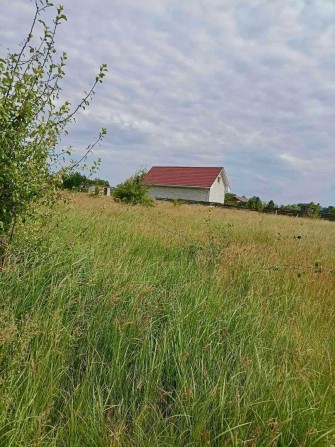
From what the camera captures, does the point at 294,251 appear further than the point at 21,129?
Yes

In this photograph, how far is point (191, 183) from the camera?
151ft

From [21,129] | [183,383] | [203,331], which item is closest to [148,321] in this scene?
[203,331]

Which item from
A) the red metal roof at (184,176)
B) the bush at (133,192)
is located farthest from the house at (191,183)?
the bush at (133,192)

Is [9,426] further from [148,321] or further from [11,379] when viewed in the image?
[148,321]

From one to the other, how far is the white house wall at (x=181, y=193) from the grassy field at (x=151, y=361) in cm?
4170

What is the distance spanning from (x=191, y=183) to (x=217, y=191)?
410 centimetres

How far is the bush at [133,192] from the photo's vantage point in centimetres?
2008

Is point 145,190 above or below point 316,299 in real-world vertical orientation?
above

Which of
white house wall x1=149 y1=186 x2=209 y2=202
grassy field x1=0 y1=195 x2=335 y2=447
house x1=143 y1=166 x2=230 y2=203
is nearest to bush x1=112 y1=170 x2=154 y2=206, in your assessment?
grassy field x1=0 y1=195 x2=335 y2=447

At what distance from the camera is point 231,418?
5.90 ft

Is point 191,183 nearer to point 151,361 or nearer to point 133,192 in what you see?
point 133,192

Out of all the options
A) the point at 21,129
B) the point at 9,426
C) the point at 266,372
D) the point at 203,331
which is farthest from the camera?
the point at 21,129

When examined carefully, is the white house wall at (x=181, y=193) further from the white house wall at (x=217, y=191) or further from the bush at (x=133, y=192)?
the bush at (x=133, y=192)

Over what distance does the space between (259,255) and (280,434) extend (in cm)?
376
